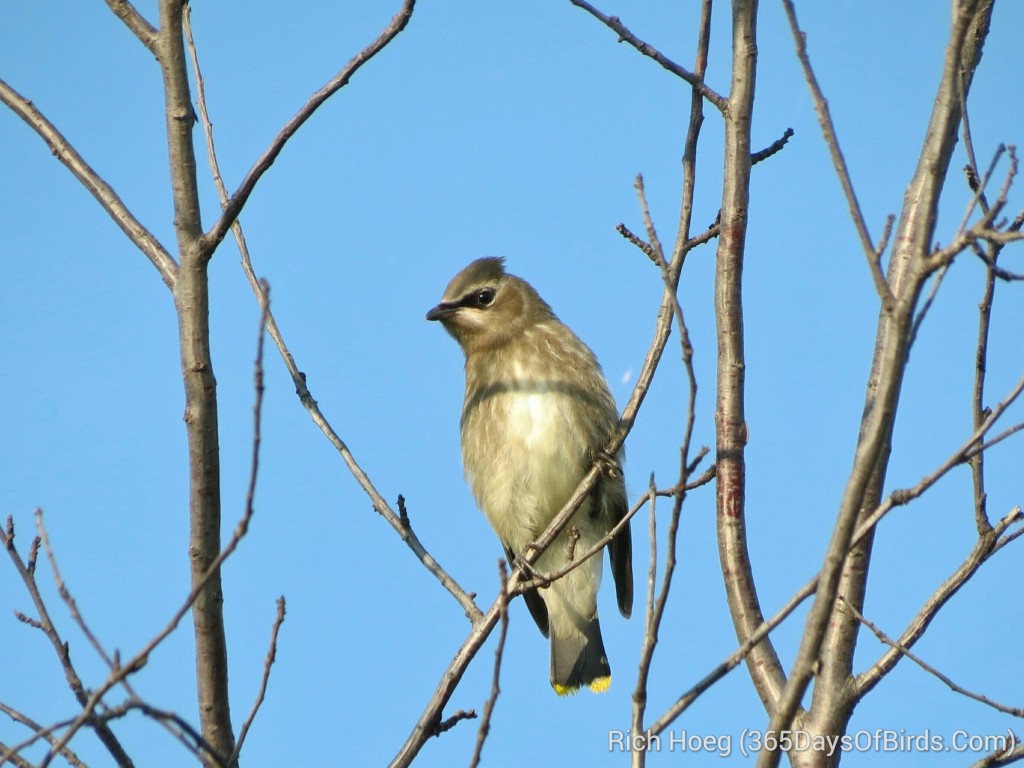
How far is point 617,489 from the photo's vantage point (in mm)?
6551

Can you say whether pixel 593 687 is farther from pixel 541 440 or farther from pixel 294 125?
pixel 294 125

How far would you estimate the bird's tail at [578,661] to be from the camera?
693cm

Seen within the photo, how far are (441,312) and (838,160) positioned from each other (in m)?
4.31

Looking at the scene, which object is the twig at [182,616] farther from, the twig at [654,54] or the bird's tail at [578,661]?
the bird's tail at [578,661]

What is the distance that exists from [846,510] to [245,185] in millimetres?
1828

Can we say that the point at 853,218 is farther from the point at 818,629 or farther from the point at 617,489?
the point at 617,489

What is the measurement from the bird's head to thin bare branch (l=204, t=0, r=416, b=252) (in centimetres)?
323

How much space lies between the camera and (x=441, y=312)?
23.0 feet

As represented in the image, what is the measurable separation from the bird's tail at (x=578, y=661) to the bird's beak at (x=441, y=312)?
5.95ft

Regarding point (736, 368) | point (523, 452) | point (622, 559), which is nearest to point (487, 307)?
point (523, 452)

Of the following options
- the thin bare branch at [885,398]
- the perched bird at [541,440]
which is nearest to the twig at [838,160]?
the thin bare branch at [885,398]

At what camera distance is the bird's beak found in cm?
700

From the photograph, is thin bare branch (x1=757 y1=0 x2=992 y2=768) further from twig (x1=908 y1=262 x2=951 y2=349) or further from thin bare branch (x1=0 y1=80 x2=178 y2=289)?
thin bare branch (x1=0 y1=80 x2=178 y2=289)

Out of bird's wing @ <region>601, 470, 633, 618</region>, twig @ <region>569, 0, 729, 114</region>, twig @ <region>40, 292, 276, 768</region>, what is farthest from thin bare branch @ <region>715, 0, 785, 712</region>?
bird's wing @ <region>601, 470, 633, 618</region>
